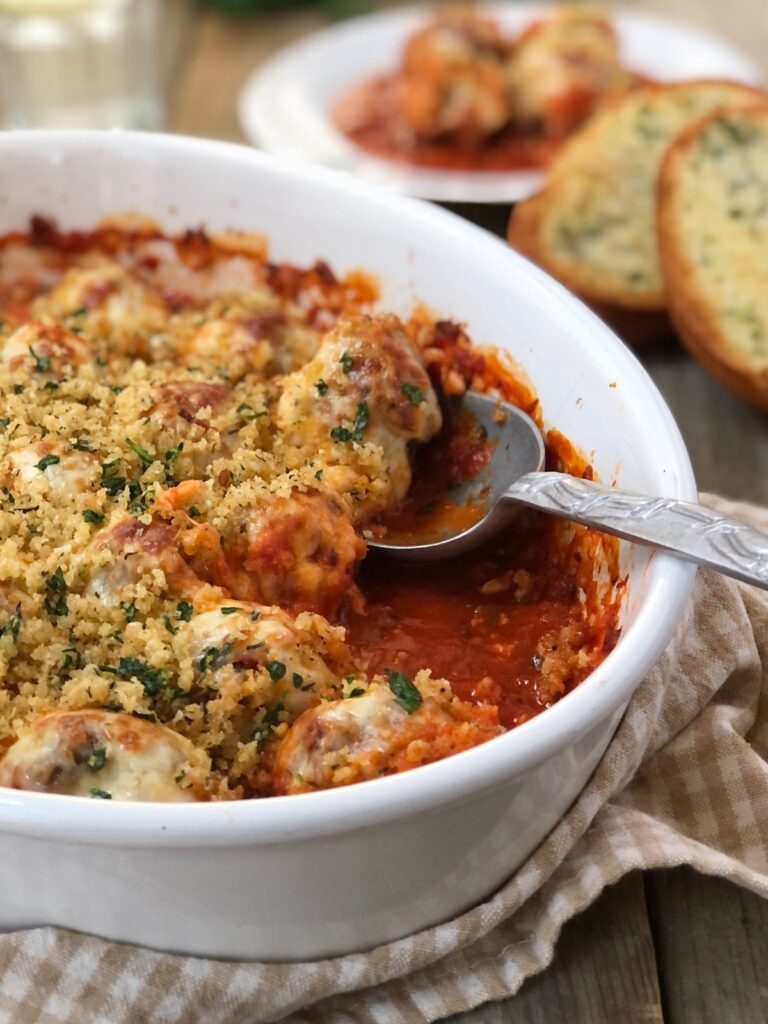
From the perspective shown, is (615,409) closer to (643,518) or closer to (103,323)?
(643,518)

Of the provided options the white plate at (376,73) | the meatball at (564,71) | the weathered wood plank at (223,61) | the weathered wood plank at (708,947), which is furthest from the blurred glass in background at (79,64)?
the weathered wood plank at (708,947)

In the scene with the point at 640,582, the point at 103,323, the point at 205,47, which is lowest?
the point at 205,47

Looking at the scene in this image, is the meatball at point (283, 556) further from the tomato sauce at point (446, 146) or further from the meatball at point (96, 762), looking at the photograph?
the tomato sauce at point (446, 146)

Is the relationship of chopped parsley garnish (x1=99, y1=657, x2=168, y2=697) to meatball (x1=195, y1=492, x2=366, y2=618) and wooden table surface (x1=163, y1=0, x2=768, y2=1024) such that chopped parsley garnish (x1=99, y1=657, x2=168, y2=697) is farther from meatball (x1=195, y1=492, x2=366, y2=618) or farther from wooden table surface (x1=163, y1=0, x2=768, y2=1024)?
wooden table surface (x1=163, y1=0, x2=768, y2=1024)

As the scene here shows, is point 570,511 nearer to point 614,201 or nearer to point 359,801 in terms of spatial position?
point 359,801

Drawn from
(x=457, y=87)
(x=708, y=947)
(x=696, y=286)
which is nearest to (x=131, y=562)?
(x=708, y=947)

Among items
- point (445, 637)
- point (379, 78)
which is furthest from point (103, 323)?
point (379, 78)

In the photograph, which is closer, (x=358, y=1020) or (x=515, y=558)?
(x=358, y=1020)
